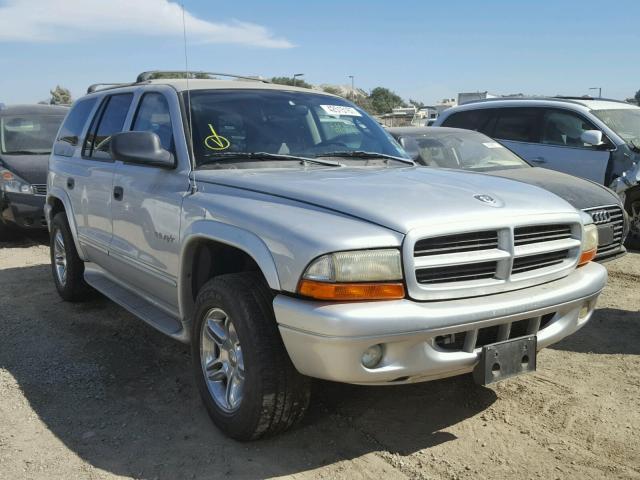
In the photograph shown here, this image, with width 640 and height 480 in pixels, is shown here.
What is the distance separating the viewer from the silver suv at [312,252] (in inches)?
108

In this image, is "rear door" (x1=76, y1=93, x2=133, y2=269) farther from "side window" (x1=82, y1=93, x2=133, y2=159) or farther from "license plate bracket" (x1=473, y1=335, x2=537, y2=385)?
"license plate bracket" (x1=473, y1=335, x2=537, y2=385)

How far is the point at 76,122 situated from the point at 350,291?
3986mm

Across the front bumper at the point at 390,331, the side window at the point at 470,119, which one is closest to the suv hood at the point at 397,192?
the front bumper at the point at 390,331

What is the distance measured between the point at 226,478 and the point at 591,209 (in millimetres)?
4452

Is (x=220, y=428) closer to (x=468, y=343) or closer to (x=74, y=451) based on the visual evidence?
(x=74, y=451)

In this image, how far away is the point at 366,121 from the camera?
4711mm

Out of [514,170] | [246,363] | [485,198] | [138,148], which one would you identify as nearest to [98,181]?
[138,148]

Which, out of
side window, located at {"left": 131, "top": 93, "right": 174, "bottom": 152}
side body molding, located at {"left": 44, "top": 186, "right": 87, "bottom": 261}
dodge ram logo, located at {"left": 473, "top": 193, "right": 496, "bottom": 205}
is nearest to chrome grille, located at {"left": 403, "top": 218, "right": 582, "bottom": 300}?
dodge ram logo, located at {"left": 473, "top": 193, "right": 496, "bottom": 205}

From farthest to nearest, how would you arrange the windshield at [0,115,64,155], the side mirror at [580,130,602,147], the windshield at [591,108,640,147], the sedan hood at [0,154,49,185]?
the windshield at [0,115,64,155] → the sedan hood at [0,154,49,185] → the windshield at [591,108,640,147] → the side mirror at [580,130,602,147]

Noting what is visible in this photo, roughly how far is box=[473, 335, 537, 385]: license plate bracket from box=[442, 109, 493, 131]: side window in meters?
6.60

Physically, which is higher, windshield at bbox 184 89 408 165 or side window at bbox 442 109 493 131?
windshield at bbox 184 89 408 165

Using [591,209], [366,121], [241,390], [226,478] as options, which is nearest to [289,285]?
[241,390]

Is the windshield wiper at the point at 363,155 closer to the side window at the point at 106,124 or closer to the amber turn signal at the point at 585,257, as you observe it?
the amber turn signal at the point at 585,257

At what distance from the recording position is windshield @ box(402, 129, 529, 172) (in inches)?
283
